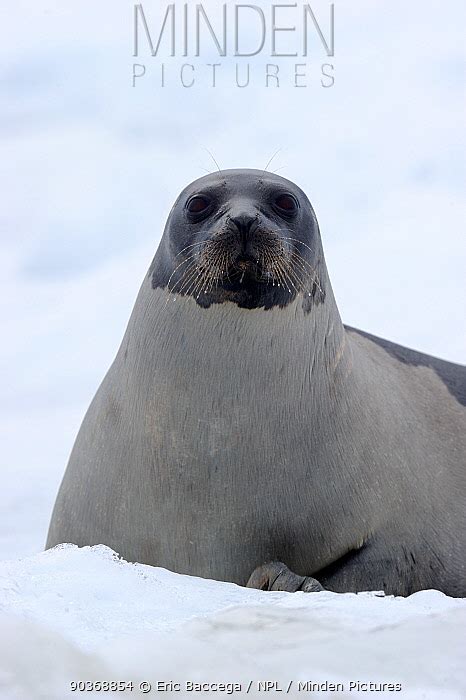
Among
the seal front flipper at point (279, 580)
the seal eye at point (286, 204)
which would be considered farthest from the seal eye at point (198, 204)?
the seal front flipper at point (279, 580)

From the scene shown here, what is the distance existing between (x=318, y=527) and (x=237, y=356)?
2.64 ft

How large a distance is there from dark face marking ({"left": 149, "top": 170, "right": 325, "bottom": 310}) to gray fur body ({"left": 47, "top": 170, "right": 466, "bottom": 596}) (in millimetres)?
76

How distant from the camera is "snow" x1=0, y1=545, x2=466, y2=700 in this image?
2498mm

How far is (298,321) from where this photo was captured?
4.89 meters

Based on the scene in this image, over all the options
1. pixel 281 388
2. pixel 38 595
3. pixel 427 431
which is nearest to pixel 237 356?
pixel 281 388

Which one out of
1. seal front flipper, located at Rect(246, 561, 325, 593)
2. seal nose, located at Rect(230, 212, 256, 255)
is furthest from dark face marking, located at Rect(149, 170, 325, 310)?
seal front flipper, located at Rect(246, 561, 325, 593)

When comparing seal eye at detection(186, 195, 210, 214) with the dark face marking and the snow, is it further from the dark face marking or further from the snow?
the snow

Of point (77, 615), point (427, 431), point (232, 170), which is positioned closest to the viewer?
point (77, 615)

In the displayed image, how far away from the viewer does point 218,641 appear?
2.71 m

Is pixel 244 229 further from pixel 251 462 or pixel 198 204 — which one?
pixel 251 462

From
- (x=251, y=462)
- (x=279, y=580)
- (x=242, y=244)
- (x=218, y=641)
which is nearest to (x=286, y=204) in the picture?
(x=242, y=244)

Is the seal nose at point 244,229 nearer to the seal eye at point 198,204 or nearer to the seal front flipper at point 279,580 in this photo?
the seal eye at point 198,204

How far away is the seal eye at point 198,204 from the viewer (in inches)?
192

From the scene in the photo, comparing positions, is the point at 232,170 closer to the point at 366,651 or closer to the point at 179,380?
the point at 179,380
